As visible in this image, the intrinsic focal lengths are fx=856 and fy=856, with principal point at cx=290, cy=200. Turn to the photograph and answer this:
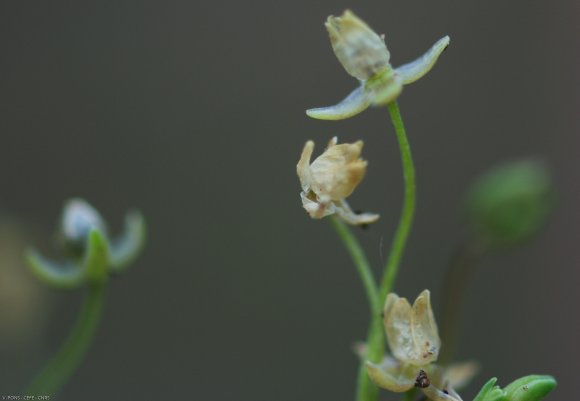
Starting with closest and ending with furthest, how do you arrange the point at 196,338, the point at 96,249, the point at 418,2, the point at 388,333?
the point at 388,333
the point at 96,249
the point at 196,338
the point at 418,2

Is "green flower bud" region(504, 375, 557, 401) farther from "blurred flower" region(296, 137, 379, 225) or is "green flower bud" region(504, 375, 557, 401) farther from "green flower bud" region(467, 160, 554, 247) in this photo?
"green flower bud" region(467, 160, 554, 247)

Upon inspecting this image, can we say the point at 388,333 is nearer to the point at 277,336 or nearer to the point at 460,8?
the point at 277,336

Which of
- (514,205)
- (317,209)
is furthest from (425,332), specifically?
(514,205)

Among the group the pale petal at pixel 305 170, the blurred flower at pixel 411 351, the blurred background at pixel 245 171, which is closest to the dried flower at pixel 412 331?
the blurred flower at pixel 411 351

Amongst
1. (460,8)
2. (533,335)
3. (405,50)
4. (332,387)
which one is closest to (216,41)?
(405,50)

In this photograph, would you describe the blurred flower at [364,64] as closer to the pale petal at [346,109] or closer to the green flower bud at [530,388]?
the pale petal at [346,109]

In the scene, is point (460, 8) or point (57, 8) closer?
point (57, 8)
